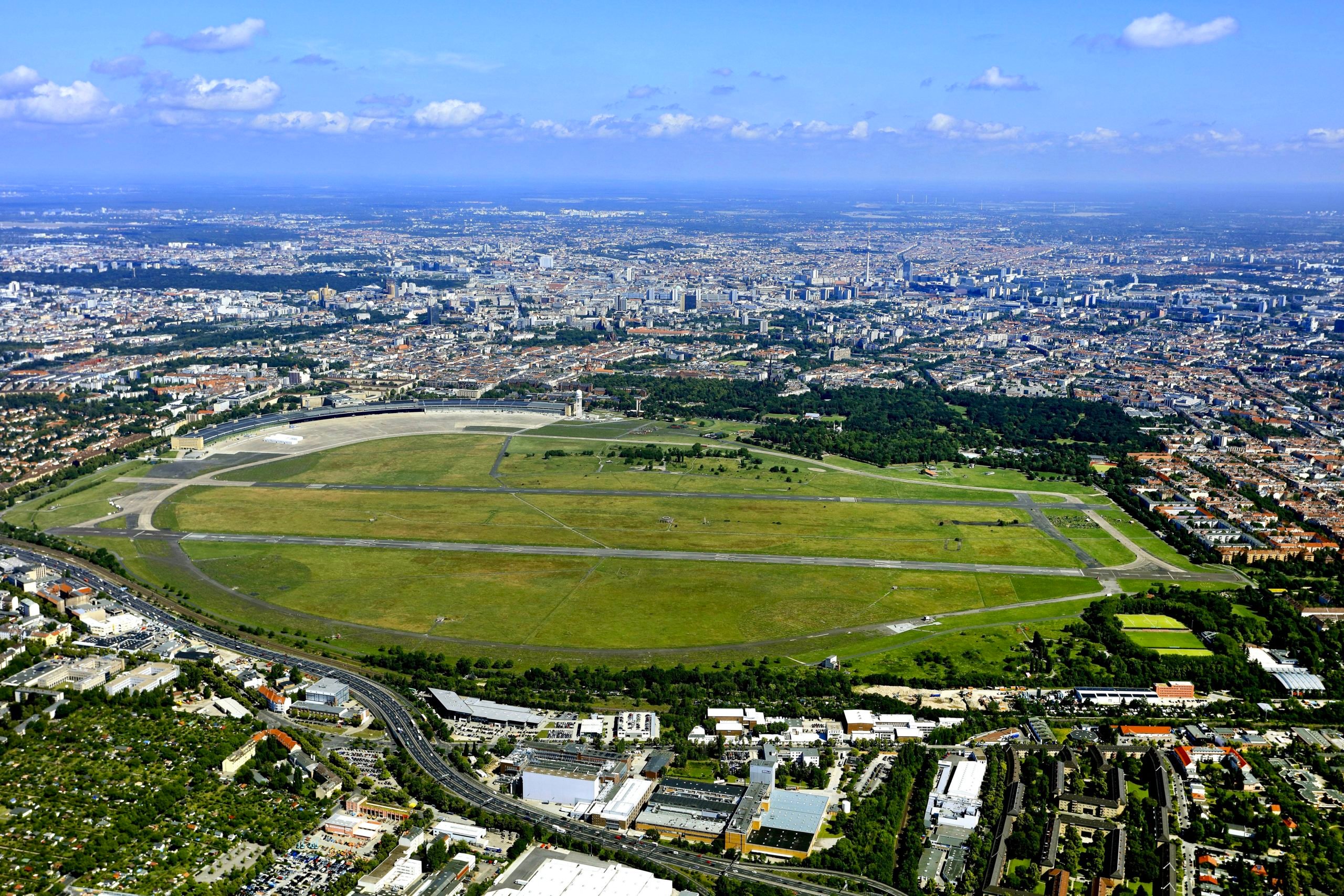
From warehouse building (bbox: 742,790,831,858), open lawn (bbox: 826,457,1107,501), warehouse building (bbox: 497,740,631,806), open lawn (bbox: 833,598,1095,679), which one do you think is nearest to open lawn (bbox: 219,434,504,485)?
open lawn (bbox: 826,457,1107,501)

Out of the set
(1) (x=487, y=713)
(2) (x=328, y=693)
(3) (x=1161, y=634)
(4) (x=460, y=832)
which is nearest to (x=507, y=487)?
(2) (x=328, y=693)

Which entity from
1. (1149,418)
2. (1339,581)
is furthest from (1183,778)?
(1149,418)

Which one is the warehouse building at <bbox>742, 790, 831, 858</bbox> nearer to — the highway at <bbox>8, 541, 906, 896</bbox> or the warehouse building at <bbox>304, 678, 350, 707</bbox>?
the highway at <bbox>8, 541, 906, 896</bbox>

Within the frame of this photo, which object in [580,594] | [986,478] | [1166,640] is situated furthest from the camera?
[986,478]

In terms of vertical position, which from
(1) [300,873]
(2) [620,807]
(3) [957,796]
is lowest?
(1) [300,873]

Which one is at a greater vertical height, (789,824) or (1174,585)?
(1174,585)

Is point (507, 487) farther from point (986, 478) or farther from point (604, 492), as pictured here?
point (986, 478)

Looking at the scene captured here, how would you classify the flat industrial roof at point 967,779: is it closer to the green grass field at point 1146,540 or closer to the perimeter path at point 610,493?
the green grass field at point 1146,540

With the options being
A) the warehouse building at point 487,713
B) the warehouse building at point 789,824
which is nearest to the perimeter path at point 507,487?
the warehouse building at point 487,713
